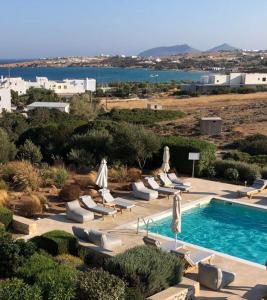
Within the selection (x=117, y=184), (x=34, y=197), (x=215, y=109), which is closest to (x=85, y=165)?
(x=117, y=184)

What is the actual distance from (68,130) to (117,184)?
774 cm

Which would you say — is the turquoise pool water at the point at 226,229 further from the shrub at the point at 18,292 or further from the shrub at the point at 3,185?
the shrub at the point at 18,292

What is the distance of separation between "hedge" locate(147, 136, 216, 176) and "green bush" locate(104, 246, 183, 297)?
10531 mm

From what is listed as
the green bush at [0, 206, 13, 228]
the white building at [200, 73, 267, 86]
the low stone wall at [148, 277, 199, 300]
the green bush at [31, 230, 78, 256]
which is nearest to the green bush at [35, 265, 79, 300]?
the low stone wall at [148, 277, 199, 300]

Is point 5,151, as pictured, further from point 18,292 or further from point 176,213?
point 18,292

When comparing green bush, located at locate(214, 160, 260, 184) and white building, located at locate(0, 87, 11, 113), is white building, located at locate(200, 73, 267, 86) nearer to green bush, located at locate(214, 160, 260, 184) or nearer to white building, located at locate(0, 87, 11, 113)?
white building, located at locate(0, 87, 11, 113)

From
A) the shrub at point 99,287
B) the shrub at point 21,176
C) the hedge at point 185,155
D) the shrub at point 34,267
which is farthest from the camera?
the hedge at point 185,155

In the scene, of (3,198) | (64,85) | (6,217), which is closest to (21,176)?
(3,198)

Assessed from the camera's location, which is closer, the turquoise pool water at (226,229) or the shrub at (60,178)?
the turquoise pool water at (226,229)

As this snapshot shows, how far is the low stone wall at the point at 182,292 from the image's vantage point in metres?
8.52

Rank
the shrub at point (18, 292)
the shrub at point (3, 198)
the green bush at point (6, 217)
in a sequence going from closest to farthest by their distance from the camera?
the shrub at point (18, 292)
the green bush at point (6, 217)
the shrub at point (3, 198)

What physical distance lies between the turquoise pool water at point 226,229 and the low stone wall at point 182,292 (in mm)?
3271

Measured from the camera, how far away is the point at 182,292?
8852 mm

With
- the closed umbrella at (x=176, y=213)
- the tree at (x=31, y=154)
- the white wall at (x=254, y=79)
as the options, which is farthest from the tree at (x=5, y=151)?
the white wall at (x=254, y=79)
